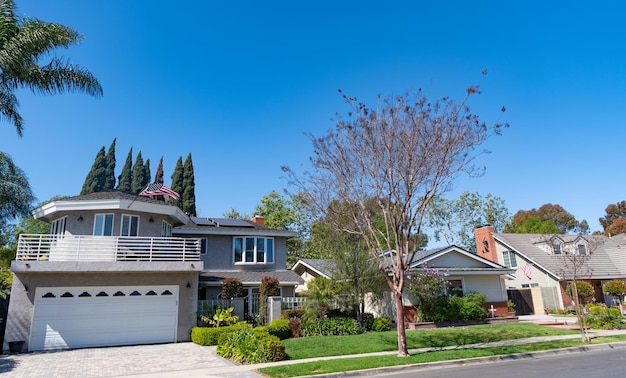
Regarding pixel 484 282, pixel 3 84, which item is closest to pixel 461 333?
pixel 484 282

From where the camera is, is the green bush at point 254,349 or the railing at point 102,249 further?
the railing at point 102,249

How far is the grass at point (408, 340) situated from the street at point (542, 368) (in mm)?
3362

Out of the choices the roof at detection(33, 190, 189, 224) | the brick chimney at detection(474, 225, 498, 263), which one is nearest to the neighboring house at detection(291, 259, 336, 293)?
the roof at detection(33, 190, 189, 224)

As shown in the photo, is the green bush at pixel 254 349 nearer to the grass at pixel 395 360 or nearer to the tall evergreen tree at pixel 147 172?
the grass at pixel 395 360

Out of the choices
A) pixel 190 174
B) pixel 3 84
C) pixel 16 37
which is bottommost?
pixel 3 84

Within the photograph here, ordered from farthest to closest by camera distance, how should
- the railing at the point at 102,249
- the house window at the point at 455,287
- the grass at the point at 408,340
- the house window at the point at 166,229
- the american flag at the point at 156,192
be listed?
the house window at the point at 455,287 → the american flag at the point at 156,192 → the house window at the point at 166,229 → the railing at the point at 102,249 → the grass at the point at 408,340

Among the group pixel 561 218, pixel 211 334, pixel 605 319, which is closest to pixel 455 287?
pixel 605 319

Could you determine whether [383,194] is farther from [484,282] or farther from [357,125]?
[484,282]

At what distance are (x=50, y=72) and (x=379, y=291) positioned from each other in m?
19.3

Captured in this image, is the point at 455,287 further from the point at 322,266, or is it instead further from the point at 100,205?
the point at 100,205

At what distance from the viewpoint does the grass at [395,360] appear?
1138 centimetres

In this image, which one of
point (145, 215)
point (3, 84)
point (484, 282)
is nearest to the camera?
point (3, 84)

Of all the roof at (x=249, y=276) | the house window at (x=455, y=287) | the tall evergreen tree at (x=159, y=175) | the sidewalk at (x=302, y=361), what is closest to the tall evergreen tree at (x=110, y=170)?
the tall evergreen tree at (x=159, y=175)

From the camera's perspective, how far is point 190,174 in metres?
52.2
